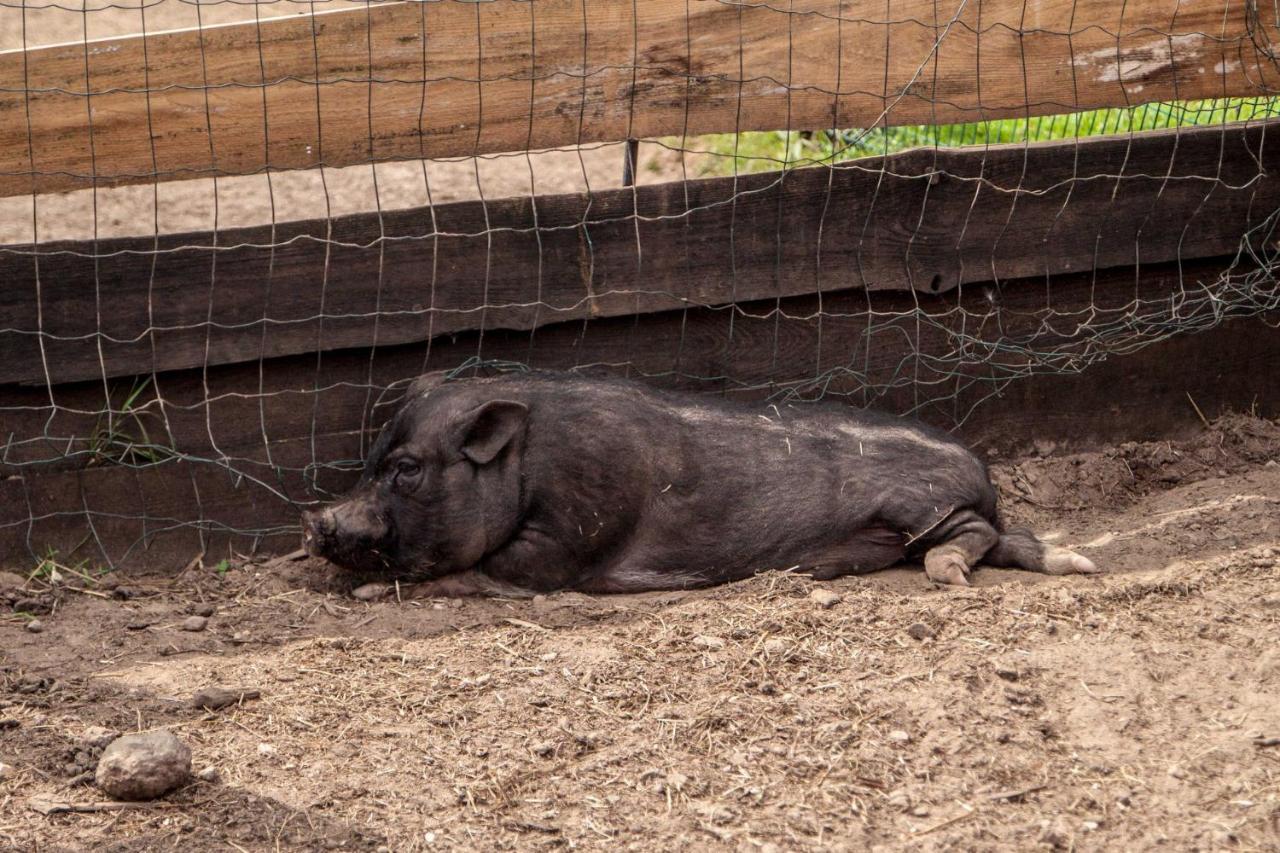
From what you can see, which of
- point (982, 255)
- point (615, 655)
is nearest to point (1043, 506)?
point (982, 255)

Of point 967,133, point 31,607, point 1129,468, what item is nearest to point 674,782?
point 31,607

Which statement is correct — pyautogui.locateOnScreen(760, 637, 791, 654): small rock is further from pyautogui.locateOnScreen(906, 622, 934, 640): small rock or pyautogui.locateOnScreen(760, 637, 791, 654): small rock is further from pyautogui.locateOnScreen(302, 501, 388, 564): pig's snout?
pyautogui.locateOnScreen(302, 501, 388, 564): pig's snout

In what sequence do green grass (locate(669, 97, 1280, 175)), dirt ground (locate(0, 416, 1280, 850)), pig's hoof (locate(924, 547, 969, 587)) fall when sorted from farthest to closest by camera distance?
1. green grass (locate(669, 97, 1280, 175))
2. pig's hoof (locate(924, 547, 969, 587))
3. dirt ground (locate(0, 416, 1280, 850))

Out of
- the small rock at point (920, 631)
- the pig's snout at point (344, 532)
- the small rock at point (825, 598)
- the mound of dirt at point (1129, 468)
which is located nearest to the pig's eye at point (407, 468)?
the pig's snout at point (344, 532)

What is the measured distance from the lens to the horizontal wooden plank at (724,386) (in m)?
5.03

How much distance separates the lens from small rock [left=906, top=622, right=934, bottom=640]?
433 cm

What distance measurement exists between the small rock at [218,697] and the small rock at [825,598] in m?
1.78

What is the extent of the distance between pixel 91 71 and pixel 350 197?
4200 mm

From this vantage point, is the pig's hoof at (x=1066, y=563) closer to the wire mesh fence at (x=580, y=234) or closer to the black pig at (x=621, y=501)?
the black pig at (x=621, y=501)

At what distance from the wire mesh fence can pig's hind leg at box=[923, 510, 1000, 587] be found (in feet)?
2.40

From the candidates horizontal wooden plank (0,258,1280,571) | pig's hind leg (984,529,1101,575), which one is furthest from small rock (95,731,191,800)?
pig's hind leg (984,529,1101,575)

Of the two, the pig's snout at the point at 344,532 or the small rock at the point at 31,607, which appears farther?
the pig's snout at the point at 344,532

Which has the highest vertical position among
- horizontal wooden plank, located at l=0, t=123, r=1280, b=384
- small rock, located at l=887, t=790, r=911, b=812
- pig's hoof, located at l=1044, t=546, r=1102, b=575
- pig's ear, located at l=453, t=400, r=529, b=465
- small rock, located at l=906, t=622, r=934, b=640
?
horizontal wooden plank, located at l=0, t=123, r=1280, b=384

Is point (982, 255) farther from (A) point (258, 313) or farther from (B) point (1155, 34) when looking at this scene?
(A) point (258, 313)
